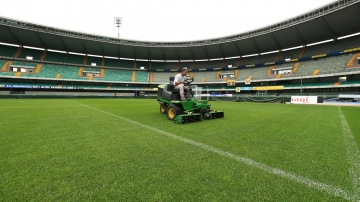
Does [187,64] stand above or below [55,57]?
above

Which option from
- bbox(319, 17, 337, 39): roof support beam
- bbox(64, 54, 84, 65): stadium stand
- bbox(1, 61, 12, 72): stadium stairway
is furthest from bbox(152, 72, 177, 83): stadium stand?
bbox(319, 17, 337, 39): roof support beam

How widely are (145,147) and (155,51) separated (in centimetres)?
4658

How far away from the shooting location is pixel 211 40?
40.2m

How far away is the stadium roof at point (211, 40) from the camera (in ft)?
87.8

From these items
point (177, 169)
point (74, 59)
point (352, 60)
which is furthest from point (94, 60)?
point (352, 60)

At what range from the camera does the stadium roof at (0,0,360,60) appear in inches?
1053

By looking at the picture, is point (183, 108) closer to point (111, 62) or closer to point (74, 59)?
point (111, 62)

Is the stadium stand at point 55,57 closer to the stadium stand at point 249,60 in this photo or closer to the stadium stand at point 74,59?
the stadium stand at point 74,59

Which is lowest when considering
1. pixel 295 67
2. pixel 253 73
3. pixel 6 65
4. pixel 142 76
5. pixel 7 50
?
pixel 142 76

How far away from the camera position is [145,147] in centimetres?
304

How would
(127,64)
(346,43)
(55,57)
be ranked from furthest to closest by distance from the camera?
(127,64) → (55,57) → (346,43)

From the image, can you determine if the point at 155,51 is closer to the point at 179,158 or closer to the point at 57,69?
the point at 57,69

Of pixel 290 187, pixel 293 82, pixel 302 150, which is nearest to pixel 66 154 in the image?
pixel 290 187

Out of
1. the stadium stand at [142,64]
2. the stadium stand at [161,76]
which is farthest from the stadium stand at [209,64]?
the stadium stand at [142,64]
